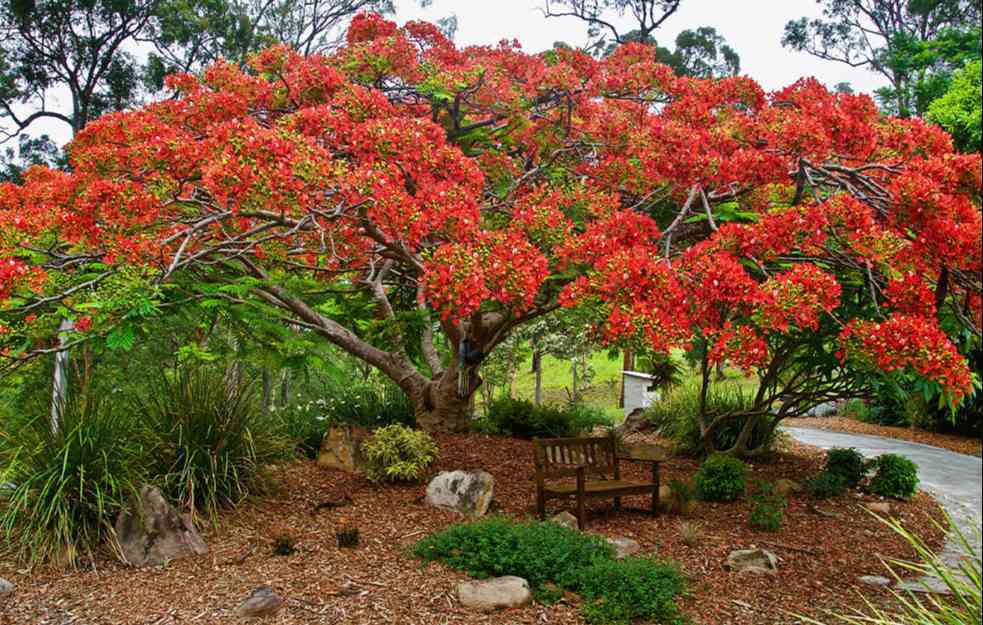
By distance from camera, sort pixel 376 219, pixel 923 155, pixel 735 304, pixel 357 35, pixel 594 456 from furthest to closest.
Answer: pixel 357 35 → pixel 594 456 → pixel 923 155 → pixel 376 219 → pixel 735 304

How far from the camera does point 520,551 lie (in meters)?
4.81

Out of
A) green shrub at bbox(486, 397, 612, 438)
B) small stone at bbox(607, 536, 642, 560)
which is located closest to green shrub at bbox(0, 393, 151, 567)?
small stone at bbox(607, 536, 642, 560)

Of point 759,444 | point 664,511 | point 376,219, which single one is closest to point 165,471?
point 376,219

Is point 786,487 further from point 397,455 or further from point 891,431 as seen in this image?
point 891,431

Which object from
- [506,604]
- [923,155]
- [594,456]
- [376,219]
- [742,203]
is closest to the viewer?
[506,604]

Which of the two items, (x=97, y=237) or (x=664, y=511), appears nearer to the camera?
(x=97, y=237)

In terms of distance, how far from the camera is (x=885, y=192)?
532 centimetres

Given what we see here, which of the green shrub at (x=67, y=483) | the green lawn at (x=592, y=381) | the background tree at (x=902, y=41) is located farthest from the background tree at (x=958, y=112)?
the green lawn at (x=592, y=381)

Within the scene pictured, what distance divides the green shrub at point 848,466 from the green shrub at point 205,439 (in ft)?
19.6

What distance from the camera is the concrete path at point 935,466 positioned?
6.52 metres

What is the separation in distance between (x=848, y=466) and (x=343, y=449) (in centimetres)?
546

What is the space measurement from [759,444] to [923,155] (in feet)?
17.0

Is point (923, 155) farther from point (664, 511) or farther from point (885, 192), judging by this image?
point (664, 511)

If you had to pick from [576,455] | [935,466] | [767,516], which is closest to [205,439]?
[576,455]
